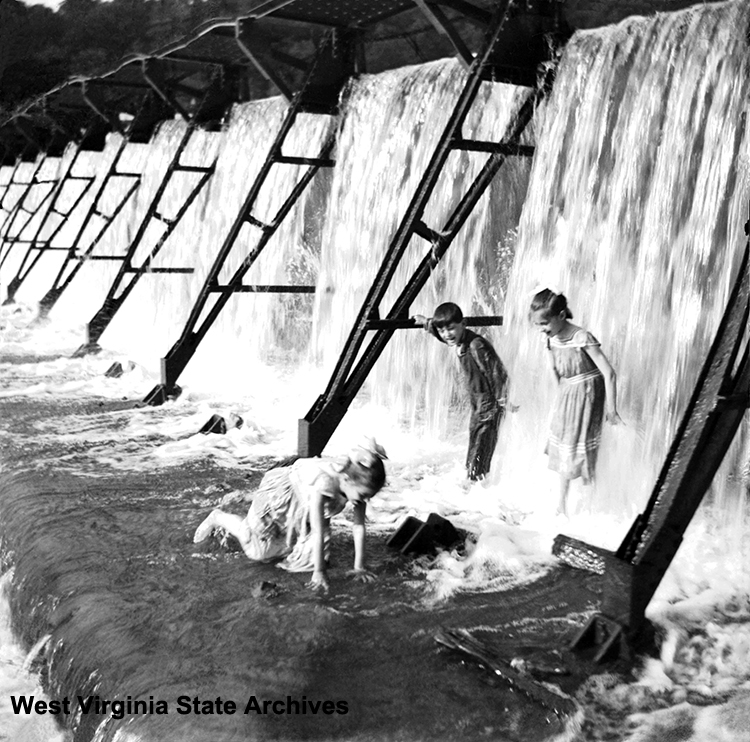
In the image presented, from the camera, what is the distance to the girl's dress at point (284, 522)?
4875mm

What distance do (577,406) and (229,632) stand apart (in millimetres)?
2515

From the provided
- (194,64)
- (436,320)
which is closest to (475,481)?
(436,320)

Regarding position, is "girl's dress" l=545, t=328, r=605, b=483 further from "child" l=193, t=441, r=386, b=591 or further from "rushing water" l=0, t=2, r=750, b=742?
"child" l=193, t=441, r=386, b=591

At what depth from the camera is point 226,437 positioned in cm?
786

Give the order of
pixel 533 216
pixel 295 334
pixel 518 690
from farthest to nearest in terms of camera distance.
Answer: pixel 295 334 < pixel 533 216 < pixel 518 690

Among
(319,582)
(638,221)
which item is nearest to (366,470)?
(319,582)

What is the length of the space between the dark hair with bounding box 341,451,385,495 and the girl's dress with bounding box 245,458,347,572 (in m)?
0.27

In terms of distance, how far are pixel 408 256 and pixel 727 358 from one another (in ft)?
17.1

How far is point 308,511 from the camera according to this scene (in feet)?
16.0

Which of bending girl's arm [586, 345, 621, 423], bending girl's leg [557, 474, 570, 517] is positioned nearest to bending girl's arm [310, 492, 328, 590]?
bending girl's leg [557, 474, 570, 517]

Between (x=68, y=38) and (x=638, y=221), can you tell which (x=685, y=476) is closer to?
(x=638, y=221)

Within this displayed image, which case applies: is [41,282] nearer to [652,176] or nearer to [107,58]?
[107,58]

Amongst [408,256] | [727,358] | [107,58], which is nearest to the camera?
[727,358]

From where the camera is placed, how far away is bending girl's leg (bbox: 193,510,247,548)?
17.1 ft
